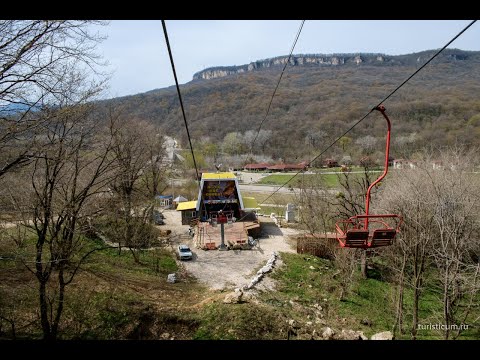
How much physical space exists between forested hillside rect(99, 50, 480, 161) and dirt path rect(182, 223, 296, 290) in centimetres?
3750

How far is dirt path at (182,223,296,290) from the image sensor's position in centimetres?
1656

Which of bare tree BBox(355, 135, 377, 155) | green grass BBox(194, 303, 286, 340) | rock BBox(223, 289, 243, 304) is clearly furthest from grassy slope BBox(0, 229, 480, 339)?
bare tree BBox(355, 135, 377, 155)

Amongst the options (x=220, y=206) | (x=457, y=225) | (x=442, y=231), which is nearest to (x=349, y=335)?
(x=442, y=231)

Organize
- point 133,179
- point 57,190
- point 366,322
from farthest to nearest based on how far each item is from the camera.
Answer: point 133,179, point 366,322, point 57,190

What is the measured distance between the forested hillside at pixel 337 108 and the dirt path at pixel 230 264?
37500 mm

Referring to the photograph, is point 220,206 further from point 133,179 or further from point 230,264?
point 230,264

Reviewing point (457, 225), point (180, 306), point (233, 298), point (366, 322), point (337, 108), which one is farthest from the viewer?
point (337, 108)

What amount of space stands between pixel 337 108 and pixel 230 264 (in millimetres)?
99010

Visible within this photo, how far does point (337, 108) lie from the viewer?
359 feet

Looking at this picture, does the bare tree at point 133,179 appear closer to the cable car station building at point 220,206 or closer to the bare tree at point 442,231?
the cable car station building at point 220,206

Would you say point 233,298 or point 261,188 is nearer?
point 233,298
